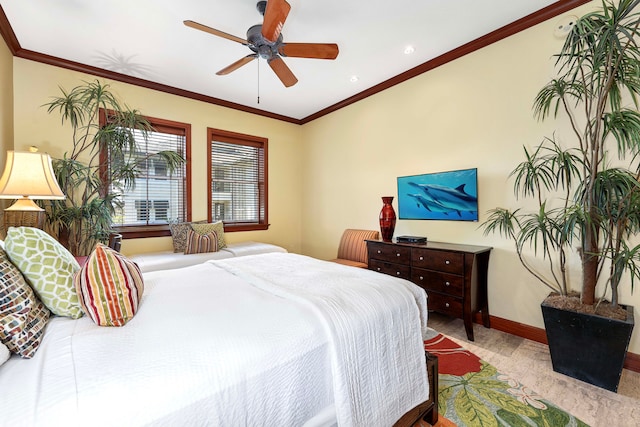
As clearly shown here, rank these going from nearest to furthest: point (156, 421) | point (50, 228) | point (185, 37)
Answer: point (156, 421) → point (185, 37) → point (50, 228)

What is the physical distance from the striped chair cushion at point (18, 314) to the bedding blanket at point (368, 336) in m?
0.88

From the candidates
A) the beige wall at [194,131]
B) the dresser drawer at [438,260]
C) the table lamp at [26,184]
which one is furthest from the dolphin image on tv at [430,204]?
the table lamp at [26,184]

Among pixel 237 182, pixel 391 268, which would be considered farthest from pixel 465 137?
pixel 237 182

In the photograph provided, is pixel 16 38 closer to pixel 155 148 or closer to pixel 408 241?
pixel 155 148

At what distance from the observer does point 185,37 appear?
2664 mm

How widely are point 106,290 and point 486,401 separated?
2160 mm

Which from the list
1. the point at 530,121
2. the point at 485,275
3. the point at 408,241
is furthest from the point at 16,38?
the point at 485,275

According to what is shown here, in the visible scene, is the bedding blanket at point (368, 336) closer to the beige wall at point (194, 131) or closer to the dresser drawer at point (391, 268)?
the dresser drawer at point (391, 268)

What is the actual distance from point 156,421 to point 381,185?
3422mm

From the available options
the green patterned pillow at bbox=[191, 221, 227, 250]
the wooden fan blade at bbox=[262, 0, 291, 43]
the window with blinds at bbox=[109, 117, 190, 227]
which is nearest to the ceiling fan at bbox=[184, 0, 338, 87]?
the wooden fan blade at bbox=[262, 0, 291, 43]

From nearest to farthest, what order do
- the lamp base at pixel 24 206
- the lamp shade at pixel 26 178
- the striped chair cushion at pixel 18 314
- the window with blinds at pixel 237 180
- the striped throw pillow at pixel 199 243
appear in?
the striped chair cushion at pixel 18 314 < the lamp shade at pixel 26 178 < the lamp base at pixel 24 206 < the striped throw pillow at pixel 199 243 < the window with blinds at pixel 237 180

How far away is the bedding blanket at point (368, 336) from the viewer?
1.12m

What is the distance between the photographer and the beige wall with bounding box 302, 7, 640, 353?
2506 millimetres

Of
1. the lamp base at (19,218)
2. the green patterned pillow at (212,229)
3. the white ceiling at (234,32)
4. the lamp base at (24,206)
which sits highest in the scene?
the white ceiling at (234,32)
